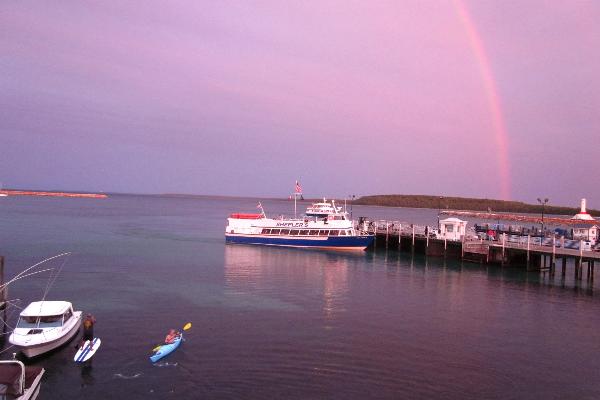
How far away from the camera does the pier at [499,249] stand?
47.9 metres

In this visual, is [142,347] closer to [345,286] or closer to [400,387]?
[400,387]

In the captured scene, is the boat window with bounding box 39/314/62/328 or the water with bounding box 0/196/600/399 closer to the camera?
the water with bounding box 0/196/600/399

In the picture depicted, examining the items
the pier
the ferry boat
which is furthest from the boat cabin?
the ferry boat

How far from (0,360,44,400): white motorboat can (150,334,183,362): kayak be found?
486cm

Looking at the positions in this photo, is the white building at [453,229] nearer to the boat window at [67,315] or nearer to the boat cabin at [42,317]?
the boat window at [67,315]

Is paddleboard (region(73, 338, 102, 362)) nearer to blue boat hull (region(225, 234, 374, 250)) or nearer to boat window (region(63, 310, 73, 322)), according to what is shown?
boat window (region(63, 310, 73, 322))

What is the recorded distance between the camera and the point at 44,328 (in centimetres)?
2295

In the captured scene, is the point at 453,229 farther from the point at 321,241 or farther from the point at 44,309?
the point at 44,309

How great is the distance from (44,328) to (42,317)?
865 mm

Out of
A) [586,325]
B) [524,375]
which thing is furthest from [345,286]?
[524,375]

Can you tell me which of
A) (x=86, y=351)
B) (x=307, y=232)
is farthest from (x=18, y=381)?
(x=307, y=232)

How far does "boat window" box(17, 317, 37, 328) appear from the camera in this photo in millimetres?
23094

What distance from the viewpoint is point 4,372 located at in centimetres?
1672

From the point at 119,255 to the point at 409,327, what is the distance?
40.9m
